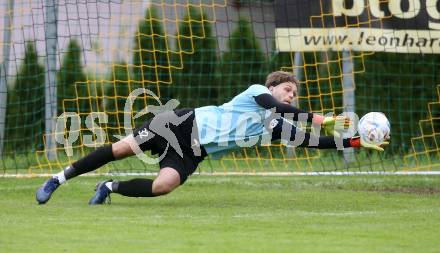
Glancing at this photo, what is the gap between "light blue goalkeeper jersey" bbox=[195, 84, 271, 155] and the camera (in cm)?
938

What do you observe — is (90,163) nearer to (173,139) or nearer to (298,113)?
(173,139)

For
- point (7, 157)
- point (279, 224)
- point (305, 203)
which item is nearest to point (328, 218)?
point (279, 224)

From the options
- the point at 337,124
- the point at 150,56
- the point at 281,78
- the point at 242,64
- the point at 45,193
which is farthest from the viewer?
the point at 242,64

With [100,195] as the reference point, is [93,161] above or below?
above

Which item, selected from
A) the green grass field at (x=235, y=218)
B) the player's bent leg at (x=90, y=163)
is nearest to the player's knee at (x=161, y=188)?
the green grass field at (x=235, y=218)

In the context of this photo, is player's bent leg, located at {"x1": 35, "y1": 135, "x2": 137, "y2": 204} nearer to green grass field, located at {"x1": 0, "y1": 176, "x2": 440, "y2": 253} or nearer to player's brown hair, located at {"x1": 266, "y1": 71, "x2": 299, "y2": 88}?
green grass field, located at {"x1": 0, "y1": 176, "x2": 440, "y2": 253}

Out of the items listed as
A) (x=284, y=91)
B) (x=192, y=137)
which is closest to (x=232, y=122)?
(x=192, y=137)

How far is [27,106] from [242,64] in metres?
3.54

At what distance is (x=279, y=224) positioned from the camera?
7.97m

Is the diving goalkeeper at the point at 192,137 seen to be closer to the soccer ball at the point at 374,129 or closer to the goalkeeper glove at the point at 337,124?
the goalkeeper glove at the point at 337,124

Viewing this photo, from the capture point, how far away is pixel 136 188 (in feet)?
30.2

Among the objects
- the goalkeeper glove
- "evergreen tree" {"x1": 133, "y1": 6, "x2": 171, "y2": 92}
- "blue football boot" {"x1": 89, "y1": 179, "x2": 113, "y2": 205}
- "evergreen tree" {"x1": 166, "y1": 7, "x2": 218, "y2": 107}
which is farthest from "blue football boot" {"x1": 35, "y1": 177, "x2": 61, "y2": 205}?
"evergreen tree" {"x1": 166, "y1": 7, "x2": 218, "y2": 107}

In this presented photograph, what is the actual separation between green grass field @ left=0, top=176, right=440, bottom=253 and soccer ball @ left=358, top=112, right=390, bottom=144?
0.61 metres

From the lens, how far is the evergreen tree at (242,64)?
17.4 metres
